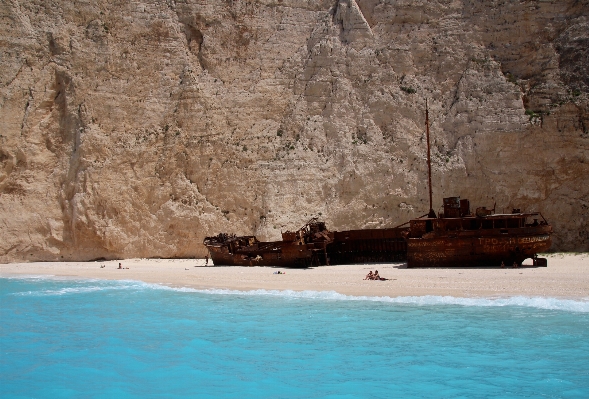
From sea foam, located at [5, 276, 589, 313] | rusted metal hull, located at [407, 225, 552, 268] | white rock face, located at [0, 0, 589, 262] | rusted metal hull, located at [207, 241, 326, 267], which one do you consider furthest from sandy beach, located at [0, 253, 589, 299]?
white rock face, located at [0, 0, 589, 262]

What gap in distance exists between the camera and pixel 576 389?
8.43 m

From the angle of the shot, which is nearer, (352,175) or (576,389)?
(576,389)

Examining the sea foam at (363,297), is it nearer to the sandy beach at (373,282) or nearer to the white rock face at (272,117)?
the sandy beach at (373,282)

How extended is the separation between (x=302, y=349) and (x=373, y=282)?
745 centimetres

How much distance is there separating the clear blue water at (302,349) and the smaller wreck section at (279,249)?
723cm

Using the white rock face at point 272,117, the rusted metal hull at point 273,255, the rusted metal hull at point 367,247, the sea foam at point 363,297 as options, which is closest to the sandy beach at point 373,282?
the sea foam at point 363,297

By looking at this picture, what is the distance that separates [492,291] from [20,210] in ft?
88.7

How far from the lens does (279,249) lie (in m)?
24.8

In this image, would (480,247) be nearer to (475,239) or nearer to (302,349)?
(475,239)

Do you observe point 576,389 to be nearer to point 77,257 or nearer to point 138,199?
point 138,199

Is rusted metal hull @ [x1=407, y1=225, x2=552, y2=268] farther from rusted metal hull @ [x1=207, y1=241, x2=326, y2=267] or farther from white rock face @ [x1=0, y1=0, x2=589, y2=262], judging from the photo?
white rock face @ [x1=0, y1=0, x2=589, y2=262]

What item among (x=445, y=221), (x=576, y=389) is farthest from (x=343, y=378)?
(x=445, y=221)

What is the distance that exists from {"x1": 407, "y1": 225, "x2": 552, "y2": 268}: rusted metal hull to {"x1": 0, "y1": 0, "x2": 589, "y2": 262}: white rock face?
786 centimetres

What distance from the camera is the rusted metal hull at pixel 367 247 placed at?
993 inches
